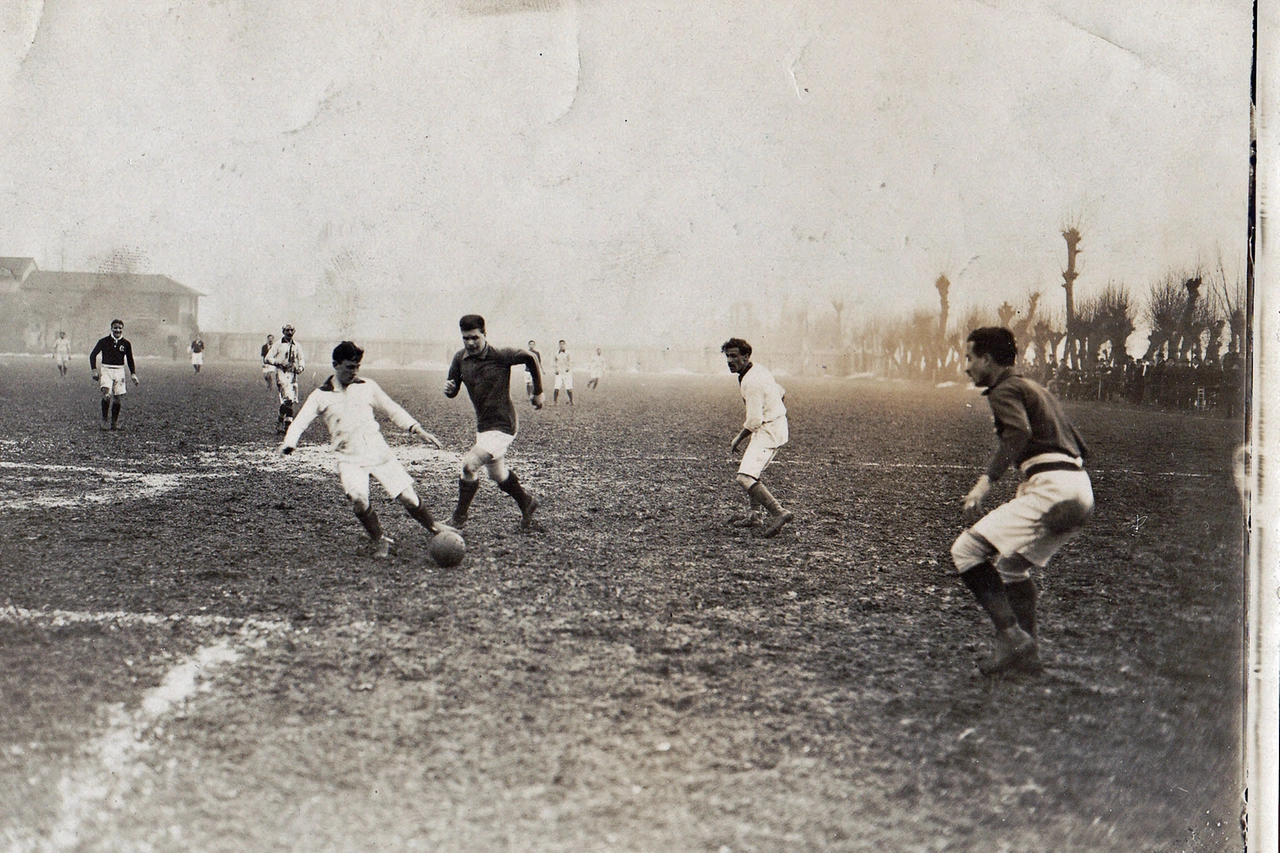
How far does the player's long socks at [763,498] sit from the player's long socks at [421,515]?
4.46 feet

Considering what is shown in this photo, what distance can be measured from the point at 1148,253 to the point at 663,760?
2.29m

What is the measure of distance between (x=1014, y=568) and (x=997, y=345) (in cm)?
64

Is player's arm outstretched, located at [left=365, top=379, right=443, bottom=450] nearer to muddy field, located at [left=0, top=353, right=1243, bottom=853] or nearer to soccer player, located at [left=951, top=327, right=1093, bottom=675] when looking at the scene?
muddy field, located at [left=0, top=353, right=1243, bottom=853]

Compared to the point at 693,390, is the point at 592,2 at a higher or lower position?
higher

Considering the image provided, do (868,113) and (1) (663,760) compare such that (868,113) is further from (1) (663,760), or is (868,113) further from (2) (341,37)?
(1) (663,760)

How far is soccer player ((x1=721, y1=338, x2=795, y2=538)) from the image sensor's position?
3.21 metres

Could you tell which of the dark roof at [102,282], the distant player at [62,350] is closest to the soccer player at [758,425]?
the dark roof at [102,282]

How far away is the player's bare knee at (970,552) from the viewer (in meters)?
2.15

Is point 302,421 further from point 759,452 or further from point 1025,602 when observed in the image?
point 1025,602

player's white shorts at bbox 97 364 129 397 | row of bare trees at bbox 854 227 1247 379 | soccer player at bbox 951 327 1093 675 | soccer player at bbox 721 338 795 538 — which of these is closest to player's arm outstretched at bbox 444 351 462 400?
soccer player at bbox 721 338 795 538

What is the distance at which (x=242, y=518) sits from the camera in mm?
3486

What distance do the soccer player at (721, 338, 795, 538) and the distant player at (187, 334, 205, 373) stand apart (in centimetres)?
241

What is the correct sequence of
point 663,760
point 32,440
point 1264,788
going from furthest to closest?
point 32,440 < point 1264,788 < point 663,760

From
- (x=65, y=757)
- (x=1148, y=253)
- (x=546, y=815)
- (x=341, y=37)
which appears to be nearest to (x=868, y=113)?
(x=1148, y=253)
